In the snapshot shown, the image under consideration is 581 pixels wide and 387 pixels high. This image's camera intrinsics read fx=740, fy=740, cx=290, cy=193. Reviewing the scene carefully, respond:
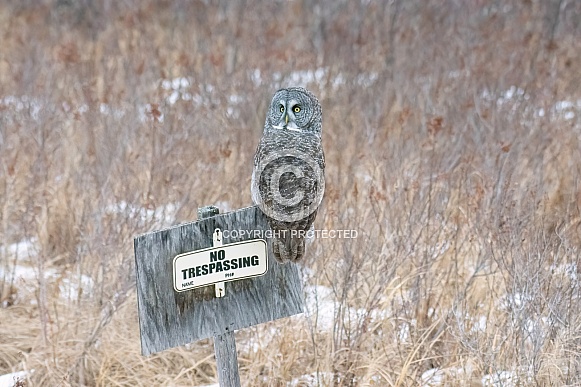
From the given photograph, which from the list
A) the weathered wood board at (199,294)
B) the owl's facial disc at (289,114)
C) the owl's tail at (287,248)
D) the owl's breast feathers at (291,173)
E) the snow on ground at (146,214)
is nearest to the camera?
the weathered wood board at (199,294)

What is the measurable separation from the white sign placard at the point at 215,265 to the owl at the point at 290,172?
0.10 metres

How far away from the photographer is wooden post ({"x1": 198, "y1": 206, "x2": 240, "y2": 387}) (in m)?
2.56

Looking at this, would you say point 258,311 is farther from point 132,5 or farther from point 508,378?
point 132,5

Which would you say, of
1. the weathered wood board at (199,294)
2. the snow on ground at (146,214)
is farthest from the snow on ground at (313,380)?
the snow on ground at (146,214)

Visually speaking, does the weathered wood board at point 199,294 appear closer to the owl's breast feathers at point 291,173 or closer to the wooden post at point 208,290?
the wooden post at point 208,290

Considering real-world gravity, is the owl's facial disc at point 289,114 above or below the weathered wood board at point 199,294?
above

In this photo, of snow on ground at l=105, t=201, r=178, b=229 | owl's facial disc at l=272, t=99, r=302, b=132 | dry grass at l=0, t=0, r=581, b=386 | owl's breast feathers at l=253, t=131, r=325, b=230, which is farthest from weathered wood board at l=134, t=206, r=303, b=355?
snow on ground at l=105, t=201, r=178, b=229

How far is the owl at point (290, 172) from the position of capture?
257cm

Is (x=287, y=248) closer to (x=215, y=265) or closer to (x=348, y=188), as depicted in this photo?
(x=215, y=265)

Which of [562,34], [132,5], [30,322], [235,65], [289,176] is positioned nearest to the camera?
[289,176]

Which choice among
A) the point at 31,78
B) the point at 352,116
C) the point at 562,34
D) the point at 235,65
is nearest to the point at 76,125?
the point at 31,78

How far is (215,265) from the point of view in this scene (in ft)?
8.02

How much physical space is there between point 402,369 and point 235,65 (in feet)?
15.7

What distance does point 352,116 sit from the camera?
6.87 metres
